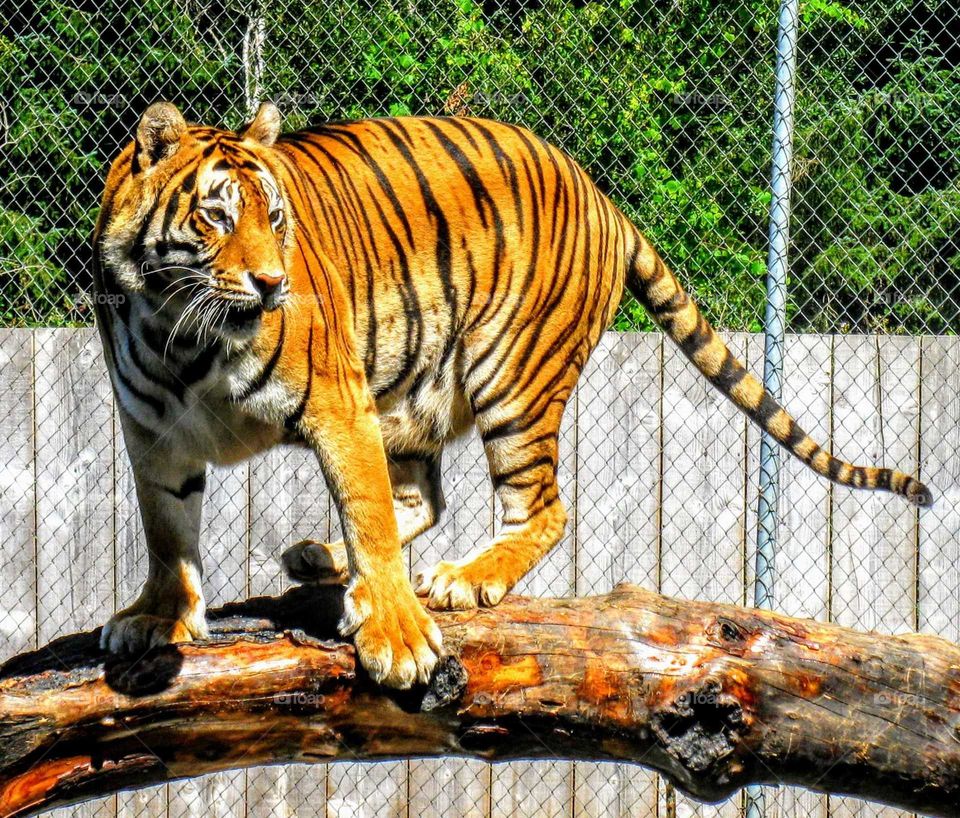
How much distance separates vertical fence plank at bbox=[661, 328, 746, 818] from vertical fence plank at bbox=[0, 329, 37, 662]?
101 inches

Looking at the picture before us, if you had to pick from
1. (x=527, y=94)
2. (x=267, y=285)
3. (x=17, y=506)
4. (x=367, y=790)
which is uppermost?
(x=527, y=94)

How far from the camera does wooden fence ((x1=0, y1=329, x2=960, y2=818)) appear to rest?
4.92 m

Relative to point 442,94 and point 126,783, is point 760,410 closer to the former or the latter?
point 126,783

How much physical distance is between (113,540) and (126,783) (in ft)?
7.86

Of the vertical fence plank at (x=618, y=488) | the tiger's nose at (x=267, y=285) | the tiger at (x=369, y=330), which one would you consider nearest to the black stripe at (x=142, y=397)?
the tiger at (x=369, y=330)

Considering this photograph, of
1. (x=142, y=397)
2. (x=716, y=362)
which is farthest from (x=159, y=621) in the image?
(x=716, y=362)

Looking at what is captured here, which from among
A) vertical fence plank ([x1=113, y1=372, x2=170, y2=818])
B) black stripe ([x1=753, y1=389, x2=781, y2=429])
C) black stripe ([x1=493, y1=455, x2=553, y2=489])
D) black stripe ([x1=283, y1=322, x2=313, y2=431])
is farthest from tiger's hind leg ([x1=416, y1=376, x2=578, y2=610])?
vertical fence plank ([x1=113, y1=372, x2=170, y2=818])

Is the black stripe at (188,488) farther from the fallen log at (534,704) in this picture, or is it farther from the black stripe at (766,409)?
the black stripe at (766,409)

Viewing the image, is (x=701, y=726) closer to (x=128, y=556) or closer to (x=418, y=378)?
(x=418, y=378)

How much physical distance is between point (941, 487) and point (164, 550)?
3.30 m

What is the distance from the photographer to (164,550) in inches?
117

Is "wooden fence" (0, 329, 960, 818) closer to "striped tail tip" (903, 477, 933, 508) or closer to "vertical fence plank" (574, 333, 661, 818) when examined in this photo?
"vertical fence plank" (574, 333, 661, 818)

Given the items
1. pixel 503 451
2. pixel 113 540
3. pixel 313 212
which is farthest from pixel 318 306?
pixel 113 540

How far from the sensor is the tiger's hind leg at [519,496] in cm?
330
